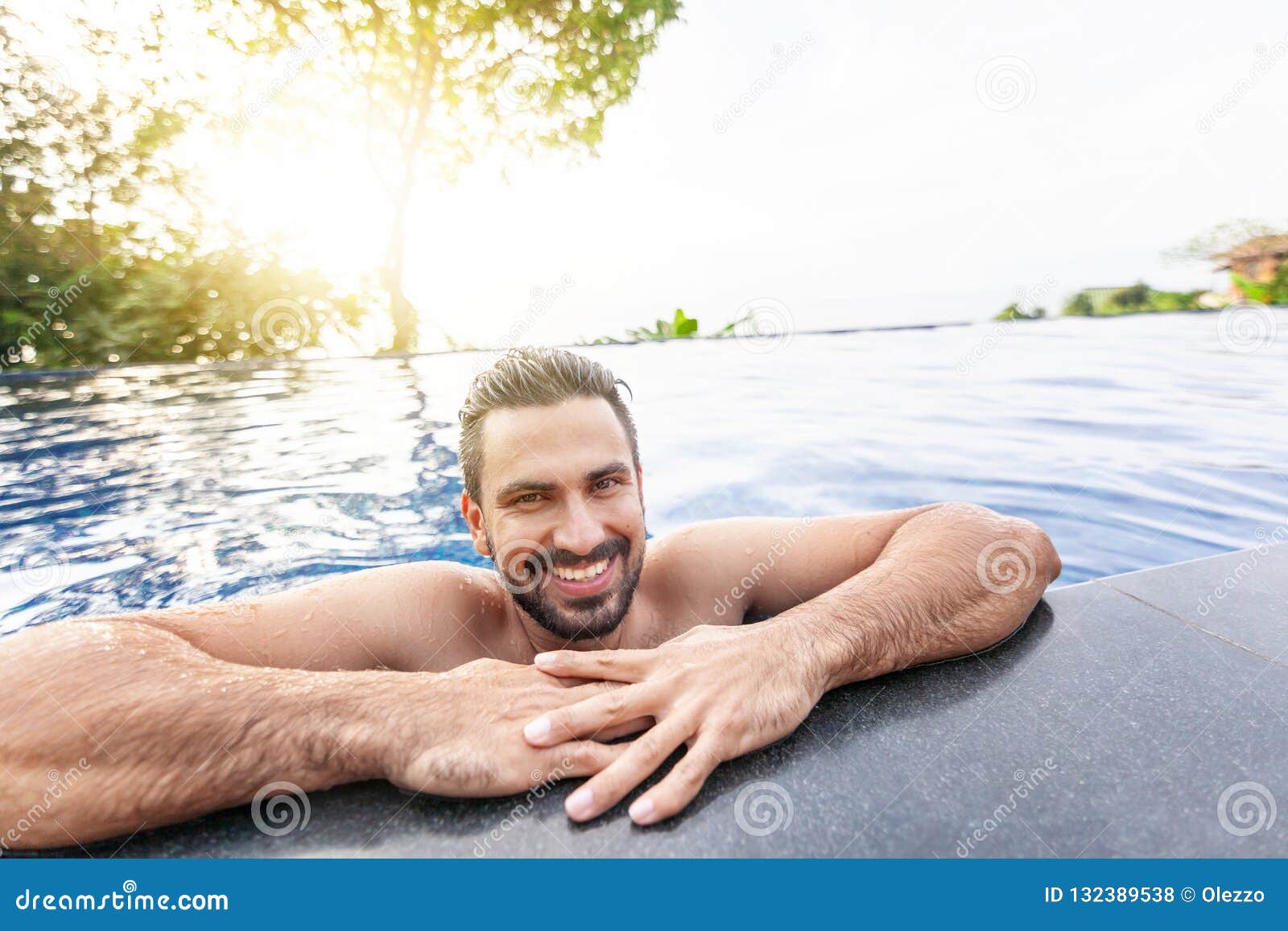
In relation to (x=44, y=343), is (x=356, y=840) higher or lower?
lower

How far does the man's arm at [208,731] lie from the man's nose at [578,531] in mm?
440

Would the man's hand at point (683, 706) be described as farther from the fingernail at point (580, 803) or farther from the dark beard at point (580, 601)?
the dark beard at point (580, 601)

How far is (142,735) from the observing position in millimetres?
1104

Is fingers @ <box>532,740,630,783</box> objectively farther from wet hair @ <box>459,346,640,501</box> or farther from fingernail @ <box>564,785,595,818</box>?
wet hair @ <box>459,346,640,501</box>

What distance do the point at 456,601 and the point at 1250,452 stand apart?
509 cm

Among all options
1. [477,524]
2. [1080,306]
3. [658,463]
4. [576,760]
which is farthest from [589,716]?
[1080,306]

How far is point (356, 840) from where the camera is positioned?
3.50 feet

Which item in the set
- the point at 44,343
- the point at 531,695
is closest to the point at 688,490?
the point at 531,695

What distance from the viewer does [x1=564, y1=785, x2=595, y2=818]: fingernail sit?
109 centimetres

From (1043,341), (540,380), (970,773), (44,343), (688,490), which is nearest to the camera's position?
(970,773)

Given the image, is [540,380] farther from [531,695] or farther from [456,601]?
[531,695]

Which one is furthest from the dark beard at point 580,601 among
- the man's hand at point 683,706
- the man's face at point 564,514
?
the man's hand at point 683,706

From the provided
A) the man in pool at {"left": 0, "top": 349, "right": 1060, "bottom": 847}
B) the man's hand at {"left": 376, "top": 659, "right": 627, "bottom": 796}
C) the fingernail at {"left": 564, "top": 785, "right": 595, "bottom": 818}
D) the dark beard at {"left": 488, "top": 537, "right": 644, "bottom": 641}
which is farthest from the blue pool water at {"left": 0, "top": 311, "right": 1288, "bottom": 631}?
the fingernail at {"left": 564, "top": 785, "right": 595, "bottom": 818}

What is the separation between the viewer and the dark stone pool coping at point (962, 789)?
3.42 feet
